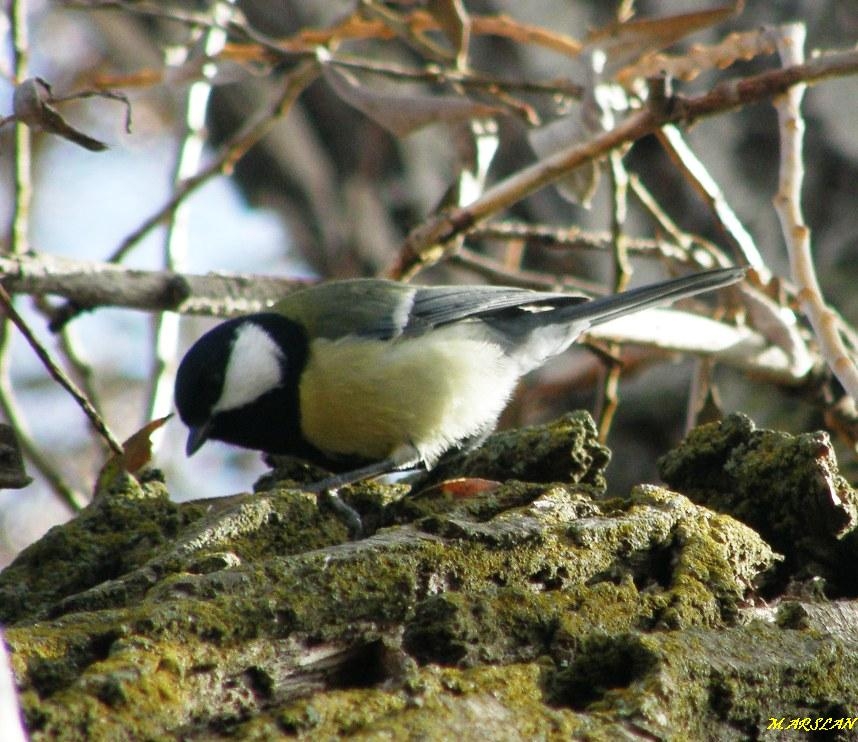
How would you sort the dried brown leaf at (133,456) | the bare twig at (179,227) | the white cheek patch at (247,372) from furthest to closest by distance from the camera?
the bare twig at (179,227), the white cheek patch at (247,372), the dried brown leaf at (133,456)

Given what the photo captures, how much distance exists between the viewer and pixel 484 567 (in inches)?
53.0

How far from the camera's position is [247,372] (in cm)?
264

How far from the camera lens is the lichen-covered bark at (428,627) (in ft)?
3.39

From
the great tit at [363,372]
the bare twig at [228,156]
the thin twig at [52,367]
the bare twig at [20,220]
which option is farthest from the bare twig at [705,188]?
the bare twig at [20,220]

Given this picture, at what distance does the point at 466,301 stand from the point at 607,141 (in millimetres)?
696

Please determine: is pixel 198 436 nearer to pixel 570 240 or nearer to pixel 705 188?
pixel 570 240

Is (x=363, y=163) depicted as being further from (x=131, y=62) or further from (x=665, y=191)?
(x=665, y=191)

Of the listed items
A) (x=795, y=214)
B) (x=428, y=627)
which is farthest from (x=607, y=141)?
(x=428, y=627)

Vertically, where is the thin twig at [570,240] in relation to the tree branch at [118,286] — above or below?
above

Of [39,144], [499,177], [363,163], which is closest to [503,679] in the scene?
[499,177]

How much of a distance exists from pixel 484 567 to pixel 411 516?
371 millimetres

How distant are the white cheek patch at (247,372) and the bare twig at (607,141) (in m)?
0.40
